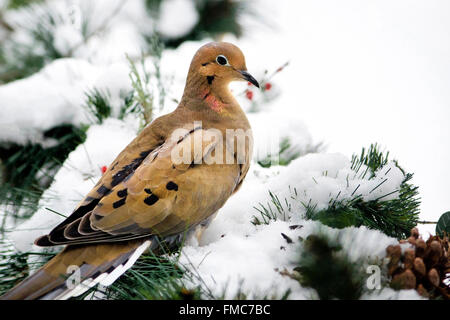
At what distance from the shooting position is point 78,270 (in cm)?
139

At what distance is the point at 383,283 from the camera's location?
1.13m

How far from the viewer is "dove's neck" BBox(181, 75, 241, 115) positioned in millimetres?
→ 1991

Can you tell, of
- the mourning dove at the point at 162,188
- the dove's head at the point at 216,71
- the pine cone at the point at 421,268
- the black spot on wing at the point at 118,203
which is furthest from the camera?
the dove's head at the point at 216,71

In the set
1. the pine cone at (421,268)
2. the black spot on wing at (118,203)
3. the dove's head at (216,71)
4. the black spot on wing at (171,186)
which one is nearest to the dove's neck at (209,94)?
the dove's head at (216,71)

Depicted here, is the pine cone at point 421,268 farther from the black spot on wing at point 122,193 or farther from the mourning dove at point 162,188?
the black spot on wing at point 122,193

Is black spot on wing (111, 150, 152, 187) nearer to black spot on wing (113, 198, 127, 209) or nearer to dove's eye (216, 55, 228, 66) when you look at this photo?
black spot on wing (113, 198, 127, 209)

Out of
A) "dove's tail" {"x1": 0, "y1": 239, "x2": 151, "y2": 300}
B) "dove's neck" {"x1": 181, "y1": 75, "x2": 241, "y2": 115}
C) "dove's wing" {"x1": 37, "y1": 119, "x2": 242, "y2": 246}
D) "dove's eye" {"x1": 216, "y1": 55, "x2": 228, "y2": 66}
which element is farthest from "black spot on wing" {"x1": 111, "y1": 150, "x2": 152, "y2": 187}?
"dove's eye" {"x1": 216, "y1": 55, "x2": 228, "y2": 66}

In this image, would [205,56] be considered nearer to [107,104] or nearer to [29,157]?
[107,104]

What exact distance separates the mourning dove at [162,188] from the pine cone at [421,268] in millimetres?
595

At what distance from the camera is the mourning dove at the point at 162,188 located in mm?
1398

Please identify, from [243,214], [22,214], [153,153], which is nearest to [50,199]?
[22,214]

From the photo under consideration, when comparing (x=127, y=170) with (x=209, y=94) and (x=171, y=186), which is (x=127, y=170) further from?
(x=209, y=94)

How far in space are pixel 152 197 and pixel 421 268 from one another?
85 centimetres

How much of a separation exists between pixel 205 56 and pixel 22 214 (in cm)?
118
